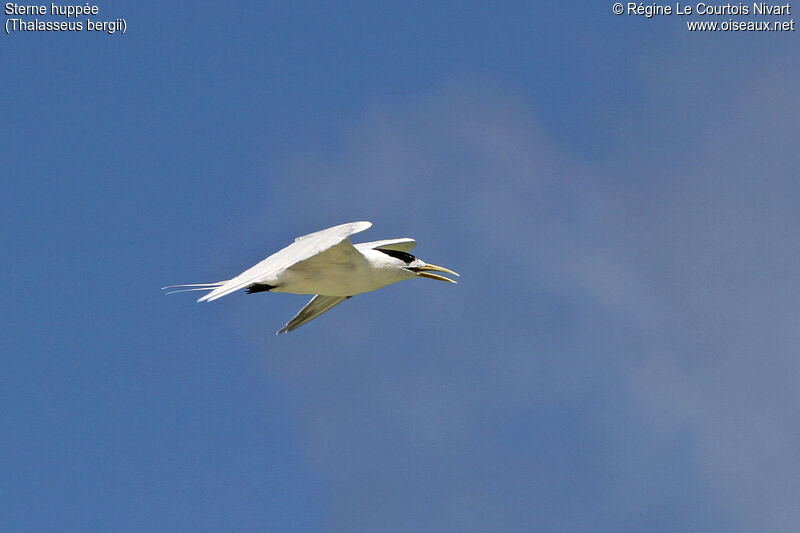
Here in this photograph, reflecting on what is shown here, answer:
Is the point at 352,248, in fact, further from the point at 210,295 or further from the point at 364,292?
the point at 210,295

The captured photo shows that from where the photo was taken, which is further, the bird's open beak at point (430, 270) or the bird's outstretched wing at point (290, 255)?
the bird's open beak at point (430, 270)

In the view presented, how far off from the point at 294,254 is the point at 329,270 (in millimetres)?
2342

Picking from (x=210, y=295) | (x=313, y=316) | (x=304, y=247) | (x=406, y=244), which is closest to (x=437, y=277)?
Answer: (x=406, y=244)

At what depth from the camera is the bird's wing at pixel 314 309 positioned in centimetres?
2505

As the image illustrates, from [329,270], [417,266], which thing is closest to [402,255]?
[417,266]

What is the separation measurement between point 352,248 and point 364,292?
5.56 feet

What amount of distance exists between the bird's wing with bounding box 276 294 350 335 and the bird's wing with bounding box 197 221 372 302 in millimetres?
3907

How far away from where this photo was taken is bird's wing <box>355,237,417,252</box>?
2383 centimetres

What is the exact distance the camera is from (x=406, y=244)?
81.6 feet

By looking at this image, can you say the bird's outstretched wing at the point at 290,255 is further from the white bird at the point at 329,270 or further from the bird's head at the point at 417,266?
the bird's head at the point at 417,266

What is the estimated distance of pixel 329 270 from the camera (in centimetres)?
2208

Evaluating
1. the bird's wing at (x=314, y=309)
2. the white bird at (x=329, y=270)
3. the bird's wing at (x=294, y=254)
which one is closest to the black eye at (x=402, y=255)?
the white bird at (x=329, y=270)

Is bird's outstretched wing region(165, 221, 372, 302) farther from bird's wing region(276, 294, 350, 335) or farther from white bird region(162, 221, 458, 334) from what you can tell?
bird's wing region(276, 294, 350, 335)

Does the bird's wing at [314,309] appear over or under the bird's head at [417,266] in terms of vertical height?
under
